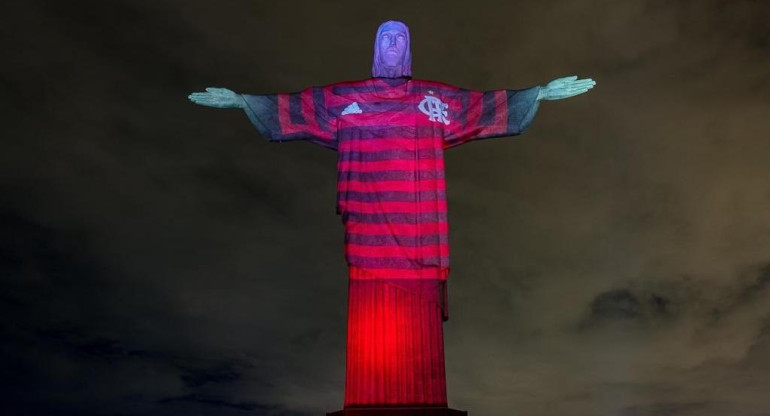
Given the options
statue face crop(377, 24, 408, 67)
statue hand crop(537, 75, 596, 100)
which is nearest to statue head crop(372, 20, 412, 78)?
statue face crop(377, 24, 408, 67)

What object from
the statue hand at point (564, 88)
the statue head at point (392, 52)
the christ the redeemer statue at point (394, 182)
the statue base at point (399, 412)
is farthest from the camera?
the statue head at point (392, 52)

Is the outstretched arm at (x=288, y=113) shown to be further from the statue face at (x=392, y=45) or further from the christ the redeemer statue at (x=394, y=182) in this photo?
the statue face at (x=392, y=45)

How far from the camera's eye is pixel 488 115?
11.5 metres

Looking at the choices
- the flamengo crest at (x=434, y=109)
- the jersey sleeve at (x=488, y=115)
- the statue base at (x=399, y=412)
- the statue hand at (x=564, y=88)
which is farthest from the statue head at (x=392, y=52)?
the statue base at (x=399, y=412)

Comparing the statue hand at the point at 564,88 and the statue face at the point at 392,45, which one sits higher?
the statue face at the point at 392,45

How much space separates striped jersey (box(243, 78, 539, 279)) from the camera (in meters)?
10.7

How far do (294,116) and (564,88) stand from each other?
4192mm

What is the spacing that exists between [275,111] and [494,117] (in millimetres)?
3414

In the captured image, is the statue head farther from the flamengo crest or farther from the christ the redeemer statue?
the flamengo crest

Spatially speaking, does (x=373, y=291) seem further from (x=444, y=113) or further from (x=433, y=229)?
(x=444, y=113)

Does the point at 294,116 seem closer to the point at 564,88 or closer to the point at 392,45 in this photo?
the point at 392,45

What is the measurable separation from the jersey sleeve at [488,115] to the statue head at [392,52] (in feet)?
2.99

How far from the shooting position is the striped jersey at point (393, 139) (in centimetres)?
1070

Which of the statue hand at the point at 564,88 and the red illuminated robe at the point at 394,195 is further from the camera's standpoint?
the statue hand at the point at 564,88
